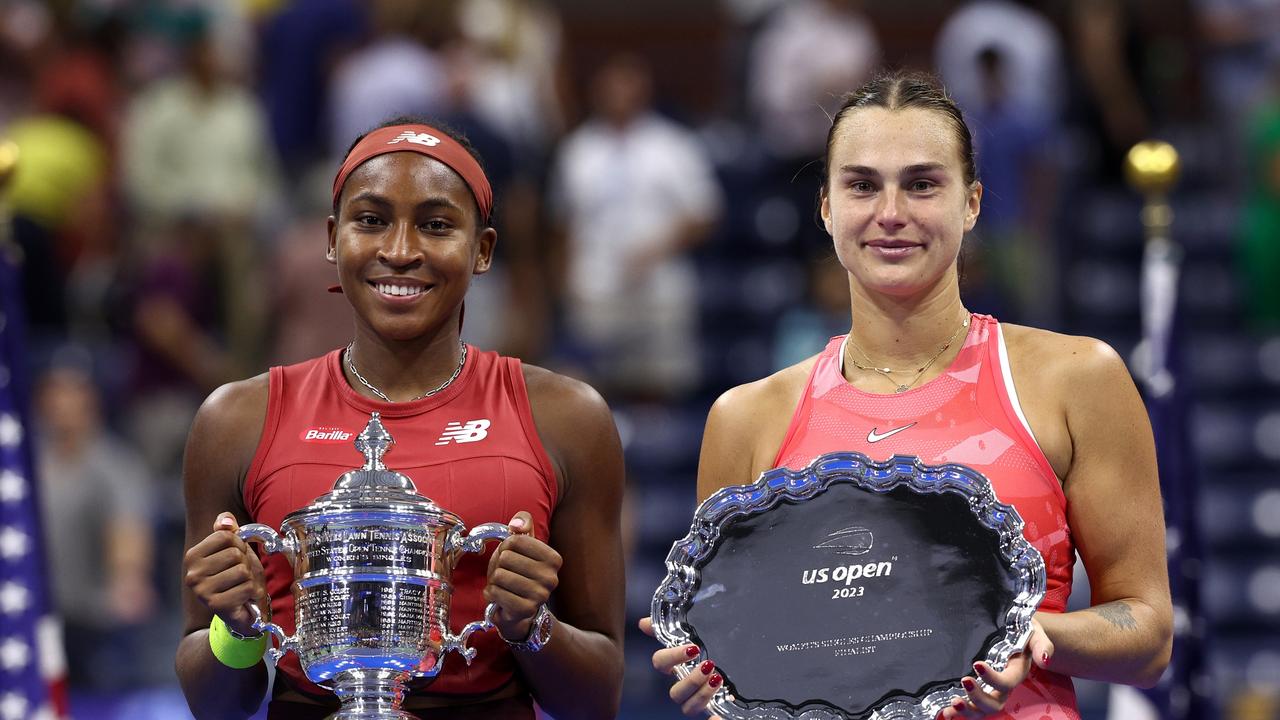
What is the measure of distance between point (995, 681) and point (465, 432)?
0.95m

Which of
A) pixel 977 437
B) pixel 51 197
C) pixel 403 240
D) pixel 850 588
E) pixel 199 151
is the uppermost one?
pixel 199 151

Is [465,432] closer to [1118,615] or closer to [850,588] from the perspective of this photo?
[850,588]

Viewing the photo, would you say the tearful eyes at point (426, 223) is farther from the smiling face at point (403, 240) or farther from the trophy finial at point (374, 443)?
the trophy finial at point (374, 443)

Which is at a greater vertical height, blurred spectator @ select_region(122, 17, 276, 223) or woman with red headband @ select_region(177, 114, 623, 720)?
blurred spectator @ select_region(122, 17, 276, 223)

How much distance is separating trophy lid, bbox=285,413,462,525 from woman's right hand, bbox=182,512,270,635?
9 centimetres

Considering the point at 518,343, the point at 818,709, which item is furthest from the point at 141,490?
the point at 818,709

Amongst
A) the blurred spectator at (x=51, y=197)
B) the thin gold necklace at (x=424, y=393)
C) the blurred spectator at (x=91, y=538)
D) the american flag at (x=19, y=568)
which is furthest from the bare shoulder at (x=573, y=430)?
the blurred spectator at (x=51, y=197)

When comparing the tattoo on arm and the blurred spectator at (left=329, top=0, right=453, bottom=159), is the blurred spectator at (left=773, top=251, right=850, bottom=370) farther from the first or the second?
the tattoo on arm

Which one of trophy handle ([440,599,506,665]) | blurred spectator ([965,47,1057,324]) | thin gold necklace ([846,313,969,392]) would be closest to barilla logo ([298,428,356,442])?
trophy handle ([440,599,506,665])

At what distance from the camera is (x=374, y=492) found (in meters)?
2.67

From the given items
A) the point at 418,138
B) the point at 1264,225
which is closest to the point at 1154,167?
the point at 418,138

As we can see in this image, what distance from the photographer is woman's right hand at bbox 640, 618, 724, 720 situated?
263 cm

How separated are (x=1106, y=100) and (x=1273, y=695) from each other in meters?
3.44

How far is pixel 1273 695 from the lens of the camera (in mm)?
6840
